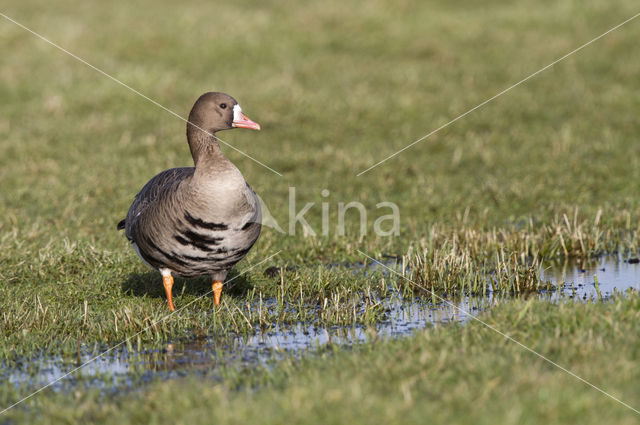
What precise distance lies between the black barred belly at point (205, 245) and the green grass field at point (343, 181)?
1.53 feet

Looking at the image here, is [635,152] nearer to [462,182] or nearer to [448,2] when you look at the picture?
[462,182]

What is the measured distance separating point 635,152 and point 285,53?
9434 millimetres

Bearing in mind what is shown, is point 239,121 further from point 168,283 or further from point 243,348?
point 243,348

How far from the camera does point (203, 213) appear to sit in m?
7.12

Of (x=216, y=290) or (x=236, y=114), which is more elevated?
(x=236, y=114)

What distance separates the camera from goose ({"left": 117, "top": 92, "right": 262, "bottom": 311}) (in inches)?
282

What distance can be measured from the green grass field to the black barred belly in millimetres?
467

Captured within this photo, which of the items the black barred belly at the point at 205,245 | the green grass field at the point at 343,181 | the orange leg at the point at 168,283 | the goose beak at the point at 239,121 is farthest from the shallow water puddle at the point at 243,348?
the goose beak at the point at 239,121

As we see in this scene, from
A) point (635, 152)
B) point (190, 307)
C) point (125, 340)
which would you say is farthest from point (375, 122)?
point (125, 340)

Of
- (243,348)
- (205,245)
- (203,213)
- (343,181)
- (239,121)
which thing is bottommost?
(243,348)

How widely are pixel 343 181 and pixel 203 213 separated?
20.9 feet

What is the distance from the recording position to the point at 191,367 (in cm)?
635

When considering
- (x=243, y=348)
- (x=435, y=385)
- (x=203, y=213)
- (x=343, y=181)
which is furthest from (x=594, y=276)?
(x=343, y=181)

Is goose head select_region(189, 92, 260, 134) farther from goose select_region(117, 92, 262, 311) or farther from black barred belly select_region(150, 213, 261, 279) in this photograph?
black barred belly select_region(150, 213, 261, 279)
